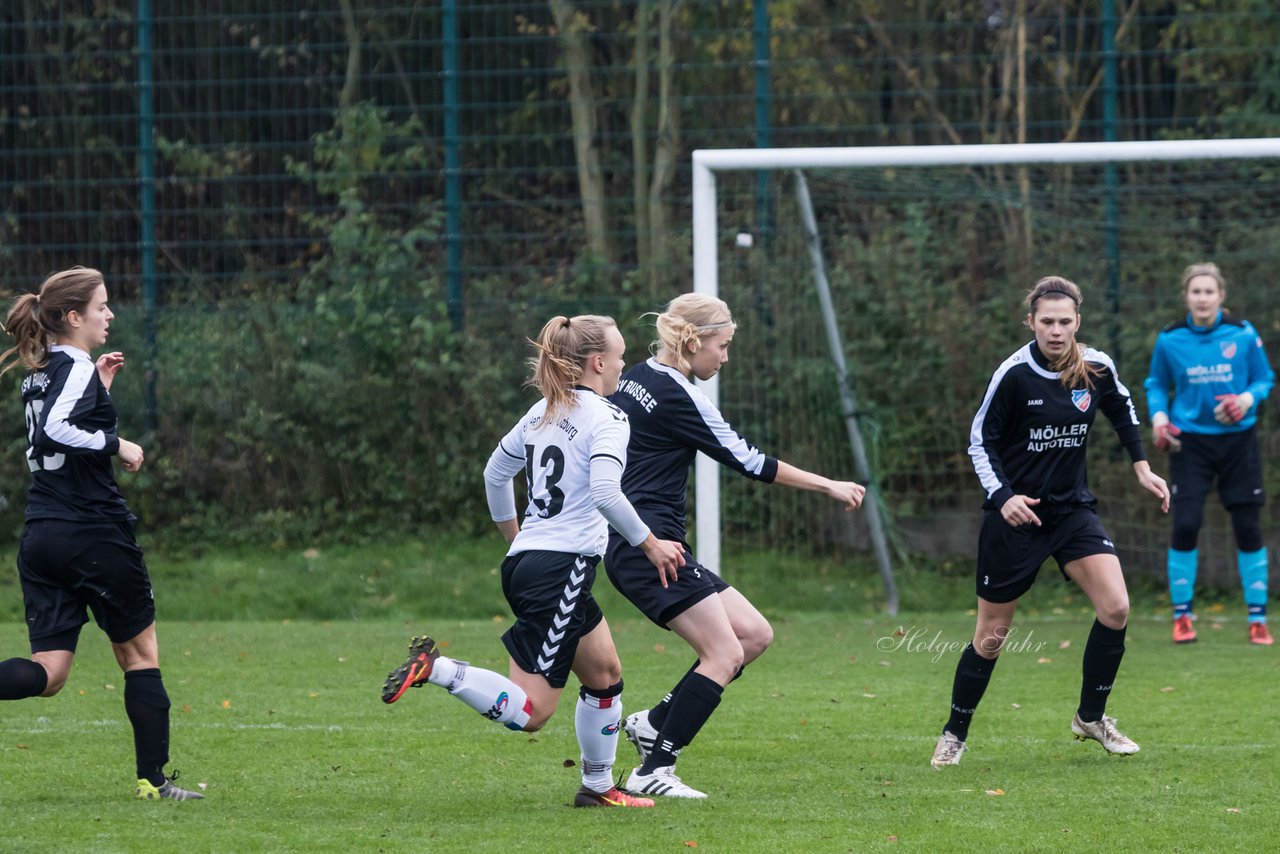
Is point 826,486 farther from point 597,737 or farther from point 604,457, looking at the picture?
point 597,737

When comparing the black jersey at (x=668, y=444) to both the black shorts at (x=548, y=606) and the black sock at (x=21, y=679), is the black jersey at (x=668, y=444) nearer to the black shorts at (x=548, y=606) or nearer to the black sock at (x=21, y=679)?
the black shorts at (x=548, y=606)

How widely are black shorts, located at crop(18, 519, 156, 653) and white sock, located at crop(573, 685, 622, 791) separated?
5.16 feet

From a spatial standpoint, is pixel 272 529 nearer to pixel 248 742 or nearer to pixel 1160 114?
pixel 248 742

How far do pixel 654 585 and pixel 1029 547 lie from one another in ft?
5.02

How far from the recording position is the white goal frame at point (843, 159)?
9867mm

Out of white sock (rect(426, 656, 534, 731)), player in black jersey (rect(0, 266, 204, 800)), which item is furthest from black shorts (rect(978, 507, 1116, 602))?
player in black jersey (rect(0, 266, 204, 800))

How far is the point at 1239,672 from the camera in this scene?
813 cm

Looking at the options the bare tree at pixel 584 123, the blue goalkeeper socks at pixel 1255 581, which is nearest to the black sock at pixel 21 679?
the blue goalkeeper socks at pixel 1255 581

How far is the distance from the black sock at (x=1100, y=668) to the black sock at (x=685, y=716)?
1.56 metres

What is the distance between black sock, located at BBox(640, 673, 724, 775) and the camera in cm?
546

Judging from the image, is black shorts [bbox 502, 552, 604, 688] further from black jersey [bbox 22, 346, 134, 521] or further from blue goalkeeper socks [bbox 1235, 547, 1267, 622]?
blue goalkeeper socks [bbox 1235, 547, 1267, 622]

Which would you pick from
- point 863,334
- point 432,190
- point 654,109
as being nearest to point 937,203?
point 863,334

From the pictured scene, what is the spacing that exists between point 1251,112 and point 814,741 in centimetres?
795

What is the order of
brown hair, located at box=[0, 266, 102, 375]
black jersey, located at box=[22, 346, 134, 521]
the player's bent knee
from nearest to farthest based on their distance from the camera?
black jersey, located at box=[22, 346, 134, 521], brown hair, located at box=[0, 266, 102, 375], the player's bent knee
